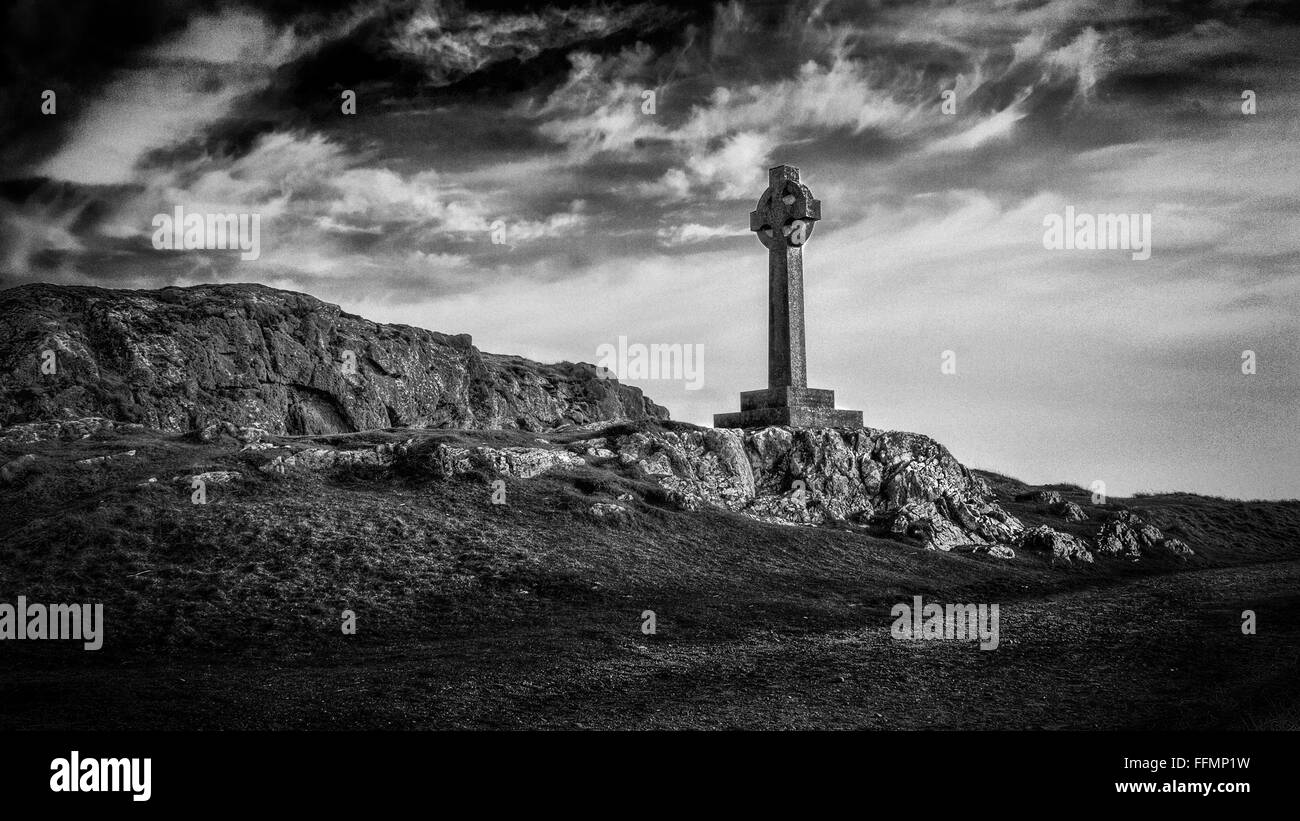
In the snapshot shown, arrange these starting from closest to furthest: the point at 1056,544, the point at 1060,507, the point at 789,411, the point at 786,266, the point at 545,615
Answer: the point at 545,615 → the point at 1056,544 → the point at 789,411 → the point at 786,266 → the point at 1060,507

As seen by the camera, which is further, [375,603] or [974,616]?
[974,616]

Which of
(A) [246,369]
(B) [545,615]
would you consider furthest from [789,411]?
(A) [246,369]

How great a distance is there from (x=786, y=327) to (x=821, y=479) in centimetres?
648

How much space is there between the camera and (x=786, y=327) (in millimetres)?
37656

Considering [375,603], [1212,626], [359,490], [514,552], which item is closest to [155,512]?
[359,490]

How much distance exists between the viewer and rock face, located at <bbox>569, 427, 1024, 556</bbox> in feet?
110

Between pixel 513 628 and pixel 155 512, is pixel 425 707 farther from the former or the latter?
pixel 155 512

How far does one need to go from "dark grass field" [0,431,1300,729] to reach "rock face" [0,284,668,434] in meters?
10.1

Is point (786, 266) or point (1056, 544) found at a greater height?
point (786, 266)

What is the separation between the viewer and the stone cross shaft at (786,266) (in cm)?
3759

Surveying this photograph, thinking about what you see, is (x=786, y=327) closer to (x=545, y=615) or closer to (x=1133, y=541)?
(x=1133, y=541)

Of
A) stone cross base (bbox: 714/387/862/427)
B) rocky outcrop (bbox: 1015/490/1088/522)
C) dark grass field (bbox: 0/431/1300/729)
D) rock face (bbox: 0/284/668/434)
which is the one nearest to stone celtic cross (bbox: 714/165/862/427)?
stone cross base (bbox: 714/387/862/427)

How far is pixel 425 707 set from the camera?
46.6 feet

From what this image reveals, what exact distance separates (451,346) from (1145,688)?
5158cm
